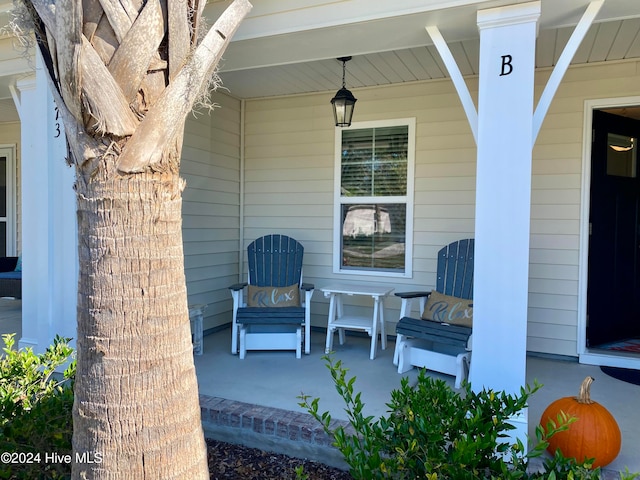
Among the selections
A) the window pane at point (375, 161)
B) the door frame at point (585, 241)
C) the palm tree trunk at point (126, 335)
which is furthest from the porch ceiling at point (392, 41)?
the palm tree trunk at point (126, 335)

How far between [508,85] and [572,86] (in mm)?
1879

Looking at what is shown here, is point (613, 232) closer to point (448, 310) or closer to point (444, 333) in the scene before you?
point (448, 310)

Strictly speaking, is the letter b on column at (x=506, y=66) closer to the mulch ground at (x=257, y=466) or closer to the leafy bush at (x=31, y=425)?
the mulch ground at (x=257, y=466)

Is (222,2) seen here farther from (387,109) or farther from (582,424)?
(582,424)

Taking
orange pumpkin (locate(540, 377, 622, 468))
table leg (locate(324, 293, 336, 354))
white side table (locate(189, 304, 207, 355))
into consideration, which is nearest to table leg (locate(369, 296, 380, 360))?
table leg (locate(324, 293, 336, 354))

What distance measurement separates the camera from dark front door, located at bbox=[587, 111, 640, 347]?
3.82 metres

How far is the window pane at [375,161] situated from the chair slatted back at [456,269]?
840 mm

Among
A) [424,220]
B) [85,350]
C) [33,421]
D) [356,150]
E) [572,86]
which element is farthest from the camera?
[356,150]

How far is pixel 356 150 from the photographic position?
4.57 meters

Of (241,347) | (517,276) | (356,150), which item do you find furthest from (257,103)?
(517,276)

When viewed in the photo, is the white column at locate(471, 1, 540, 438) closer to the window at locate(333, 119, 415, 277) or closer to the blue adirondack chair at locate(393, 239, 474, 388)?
the blue adirondack chair at locate(393, 239, 474, 388)

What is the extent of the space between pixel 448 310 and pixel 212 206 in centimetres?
254

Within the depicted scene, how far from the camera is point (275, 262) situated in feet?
14.2

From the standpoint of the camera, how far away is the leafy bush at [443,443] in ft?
4.94
